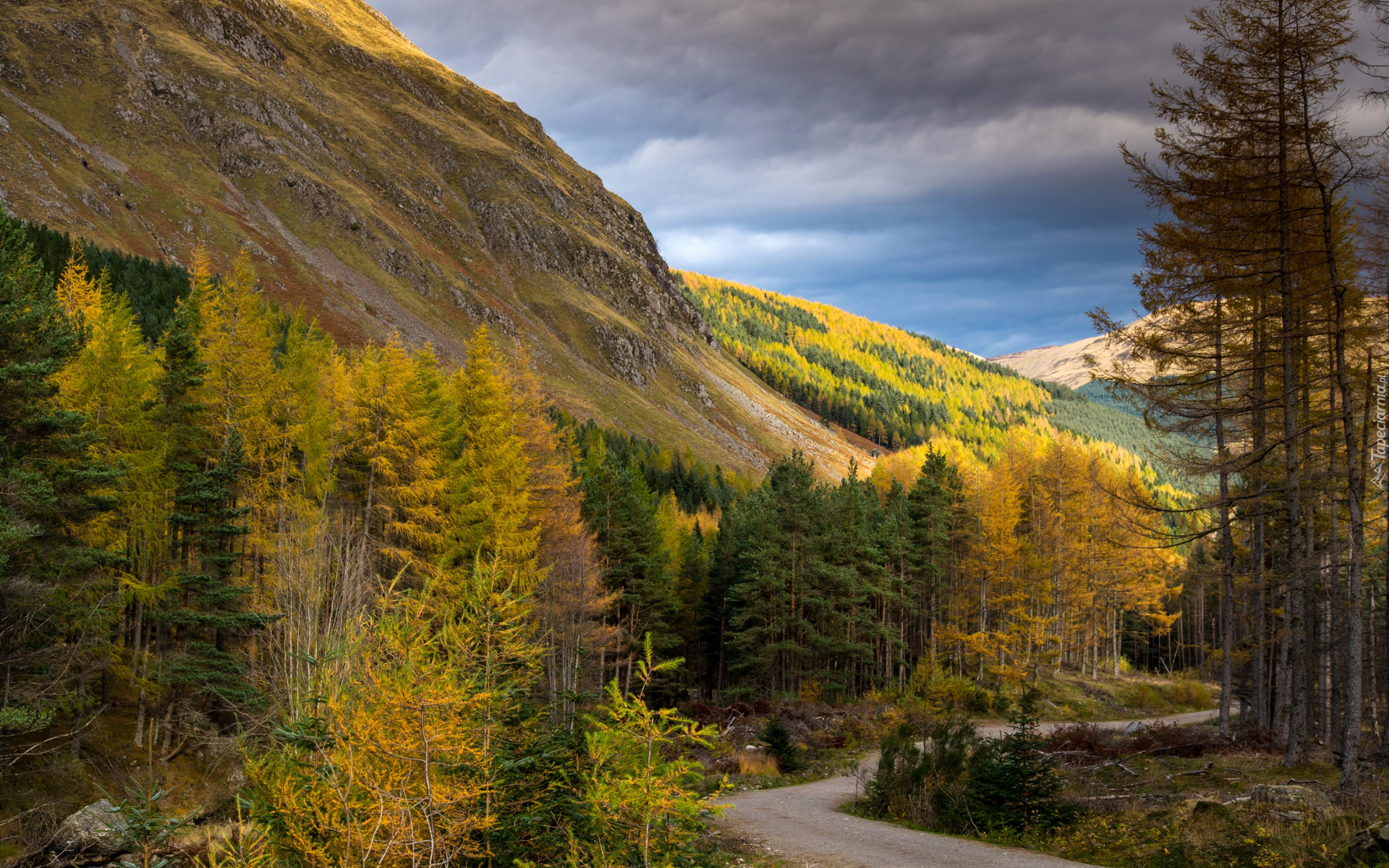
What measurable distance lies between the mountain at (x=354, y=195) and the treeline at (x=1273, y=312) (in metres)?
77.2

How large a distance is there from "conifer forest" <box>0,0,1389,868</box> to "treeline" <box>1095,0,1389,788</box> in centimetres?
9

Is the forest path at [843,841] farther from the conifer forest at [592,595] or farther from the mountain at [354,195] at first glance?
the mountain at [354,195]

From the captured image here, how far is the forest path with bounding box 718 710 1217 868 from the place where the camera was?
37.4 ft

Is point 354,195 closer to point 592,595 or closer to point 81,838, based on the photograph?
point 592,595

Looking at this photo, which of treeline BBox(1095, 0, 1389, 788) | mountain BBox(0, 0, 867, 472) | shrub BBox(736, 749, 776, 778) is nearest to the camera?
treeline BBox(1095, 0, 1389, 788)

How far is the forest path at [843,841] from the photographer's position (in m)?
11.4

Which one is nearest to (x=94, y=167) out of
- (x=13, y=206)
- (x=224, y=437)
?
(x=13, y=206)

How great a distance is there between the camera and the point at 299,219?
105 metres

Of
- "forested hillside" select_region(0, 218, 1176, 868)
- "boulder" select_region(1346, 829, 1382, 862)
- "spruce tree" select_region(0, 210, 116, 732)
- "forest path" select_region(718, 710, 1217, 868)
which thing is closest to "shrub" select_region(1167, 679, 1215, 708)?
"forested hillside" select_region(0, 218, 1176, 868)

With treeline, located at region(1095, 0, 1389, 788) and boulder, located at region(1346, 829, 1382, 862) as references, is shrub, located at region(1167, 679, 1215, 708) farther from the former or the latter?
boulder, located at region(1346, 829, 1382, 862)

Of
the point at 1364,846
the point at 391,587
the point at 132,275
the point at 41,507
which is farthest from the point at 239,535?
the point at 132,275

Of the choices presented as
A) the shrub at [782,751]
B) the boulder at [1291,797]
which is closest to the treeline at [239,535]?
the shrub at [782,751]

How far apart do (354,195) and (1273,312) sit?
127m

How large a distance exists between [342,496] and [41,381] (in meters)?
10.1
